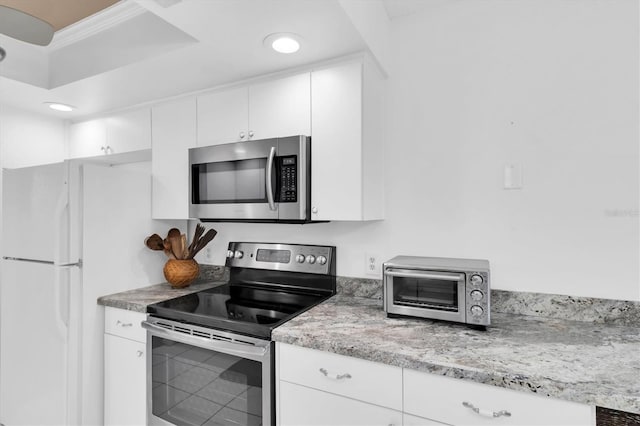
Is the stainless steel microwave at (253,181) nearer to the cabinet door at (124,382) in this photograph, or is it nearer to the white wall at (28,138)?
the cabinet door at (124,382)

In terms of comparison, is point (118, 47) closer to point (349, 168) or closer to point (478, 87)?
point (349, 168)

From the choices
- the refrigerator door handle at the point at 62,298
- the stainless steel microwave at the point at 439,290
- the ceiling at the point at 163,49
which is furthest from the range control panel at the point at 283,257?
the ceiling at the point at 163,49

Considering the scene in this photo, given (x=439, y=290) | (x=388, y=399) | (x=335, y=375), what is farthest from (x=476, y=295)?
(x=335, y=375)

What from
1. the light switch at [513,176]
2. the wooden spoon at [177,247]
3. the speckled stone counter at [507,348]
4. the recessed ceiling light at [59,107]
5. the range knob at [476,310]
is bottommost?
the speckled stone counter at [507,348]

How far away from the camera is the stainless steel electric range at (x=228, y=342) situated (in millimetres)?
1439

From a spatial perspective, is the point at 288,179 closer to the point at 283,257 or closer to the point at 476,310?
the point at 283,257

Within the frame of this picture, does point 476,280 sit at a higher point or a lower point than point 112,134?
lower

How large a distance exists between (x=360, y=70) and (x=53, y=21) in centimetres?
174

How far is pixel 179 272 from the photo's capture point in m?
2.11

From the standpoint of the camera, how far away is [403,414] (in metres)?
1.16

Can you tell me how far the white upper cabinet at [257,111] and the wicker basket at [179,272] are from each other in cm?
76

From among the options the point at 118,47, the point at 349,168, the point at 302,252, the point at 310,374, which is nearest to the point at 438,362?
the point at 310,374

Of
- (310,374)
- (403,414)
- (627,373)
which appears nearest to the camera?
(627,373)

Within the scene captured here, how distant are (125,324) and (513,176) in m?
2.12
